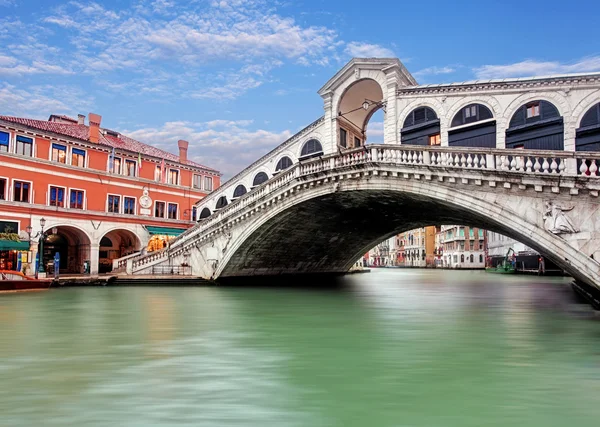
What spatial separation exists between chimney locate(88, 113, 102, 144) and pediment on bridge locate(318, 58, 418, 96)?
14.3 metres

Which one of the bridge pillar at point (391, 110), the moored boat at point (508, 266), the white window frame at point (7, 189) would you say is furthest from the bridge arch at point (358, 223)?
the moored boat at point (508, 266)

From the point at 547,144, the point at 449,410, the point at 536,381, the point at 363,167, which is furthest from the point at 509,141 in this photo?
the point at 449,410

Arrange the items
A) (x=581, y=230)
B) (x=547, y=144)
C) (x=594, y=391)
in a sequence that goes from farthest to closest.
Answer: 1. (x=547, y=144)
2. (x=581, y=230)
3. (x=594, y=391)

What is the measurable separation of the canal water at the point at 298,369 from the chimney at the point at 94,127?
54.9 feet

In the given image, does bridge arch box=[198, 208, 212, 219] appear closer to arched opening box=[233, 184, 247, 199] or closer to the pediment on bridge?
arched opening box=[233, 184, 247, 199]

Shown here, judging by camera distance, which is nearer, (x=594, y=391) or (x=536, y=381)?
(x=594, y=391)

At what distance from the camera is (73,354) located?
676cm

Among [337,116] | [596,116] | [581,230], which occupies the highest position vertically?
[337,116]

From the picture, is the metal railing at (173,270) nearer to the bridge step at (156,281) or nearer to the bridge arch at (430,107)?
the bridge step at (156,281)

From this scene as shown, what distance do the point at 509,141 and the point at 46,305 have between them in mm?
15798

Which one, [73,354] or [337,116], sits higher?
[337,116]

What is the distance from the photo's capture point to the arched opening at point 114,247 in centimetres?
2787

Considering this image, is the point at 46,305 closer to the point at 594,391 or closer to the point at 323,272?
the point at 594,391

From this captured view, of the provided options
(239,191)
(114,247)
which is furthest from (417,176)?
(114,247)
